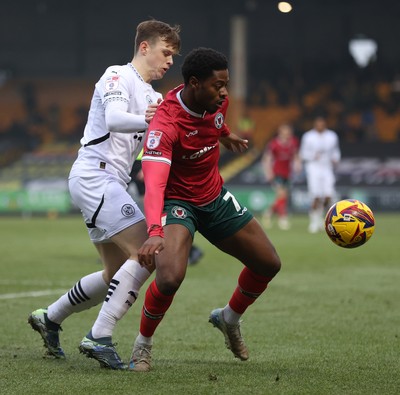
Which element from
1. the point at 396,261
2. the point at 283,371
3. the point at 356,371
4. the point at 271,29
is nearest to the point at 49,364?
the point at 283,371

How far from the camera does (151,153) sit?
6164 millimetres

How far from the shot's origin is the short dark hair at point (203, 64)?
20.2 ft

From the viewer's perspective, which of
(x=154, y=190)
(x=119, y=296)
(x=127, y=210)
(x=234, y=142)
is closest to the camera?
(x=154, y=190)

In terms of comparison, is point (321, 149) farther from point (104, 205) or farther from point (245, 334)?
point (104, 205)

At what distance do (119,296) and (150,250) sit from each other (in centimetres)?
62

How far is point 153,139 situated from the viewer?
618 cm

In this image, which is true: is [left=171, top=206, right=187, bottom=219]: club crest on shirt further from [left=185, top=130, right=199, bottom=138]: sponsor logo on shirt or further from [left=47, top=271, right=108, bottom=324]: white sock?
[left=47, top=271, right=108, bottom=324]: white sock

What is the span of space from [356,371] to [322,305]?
3692mm

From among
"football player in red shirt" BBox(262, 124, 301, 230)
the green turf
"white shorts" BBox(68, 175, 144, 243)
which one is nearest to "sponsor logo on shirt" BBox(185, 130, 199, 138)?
"white shorts" BBox(68, 175, 144, 243)

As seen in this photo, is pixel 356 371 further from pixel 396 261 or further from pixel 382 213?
pixel 382 213

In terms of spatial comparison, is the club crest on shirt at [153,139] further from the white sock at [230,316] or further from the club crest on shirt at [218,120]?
the white sock at [230,316]

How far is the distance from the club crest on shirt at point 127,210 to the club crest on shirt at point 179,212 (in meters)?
0.28

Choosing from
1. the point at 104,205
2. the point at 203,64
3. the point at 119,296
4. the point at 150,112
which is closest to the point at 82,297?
the point at 119,296

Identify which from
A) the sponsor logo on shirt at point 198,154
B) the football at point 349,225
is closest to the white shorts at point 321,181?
the football at point 349,225
